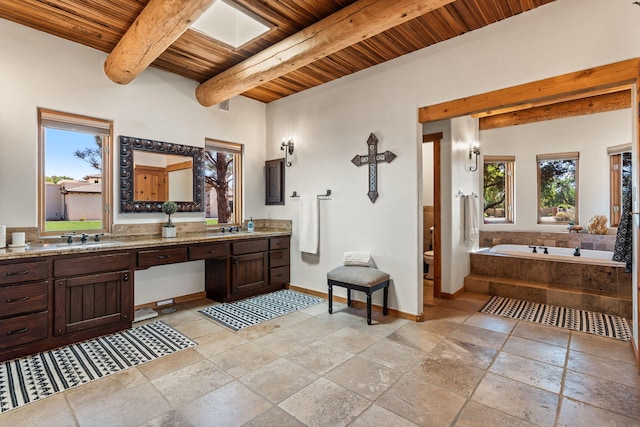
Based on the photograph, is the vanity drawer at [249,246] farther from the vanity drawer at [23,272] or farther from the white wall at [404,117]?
the vanity drawer at [23,272]

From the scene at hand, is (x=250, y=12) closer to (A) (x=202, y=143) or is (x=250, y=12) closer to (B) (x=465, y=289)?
(A) (x=202, y=143)

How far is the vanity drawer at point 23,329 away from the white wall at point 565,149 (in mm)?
6355

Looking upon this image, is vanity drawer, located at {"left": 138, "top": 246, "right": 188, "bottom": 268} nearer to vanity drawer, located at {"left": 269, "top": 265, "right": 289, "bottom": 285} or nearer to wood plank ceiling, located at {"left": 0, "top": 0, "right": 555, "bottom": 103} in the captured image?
vanity drawer, located at {"left": 269, "top": 265, "right": 289, "bottom": 285}

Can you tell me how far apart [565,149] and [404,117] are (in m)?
3.87

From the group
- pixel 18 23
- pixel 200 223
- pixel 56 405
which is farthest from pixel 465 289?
pixel 18 23

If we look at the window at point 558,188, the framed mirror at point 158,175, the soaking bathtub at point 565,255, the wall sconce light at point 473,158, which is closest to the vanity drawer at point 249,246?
the framed mirror at point 158,175

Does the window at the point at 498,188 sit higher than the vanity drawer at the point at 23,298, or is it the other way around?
the window at the point at 498,188

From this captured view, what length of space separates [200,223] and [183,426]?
2.92m

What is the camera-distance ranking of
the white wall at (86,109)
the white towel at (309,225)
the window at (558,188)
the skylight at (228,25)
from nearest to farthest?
the skylight at (228,25) → the white wall at (86,109) → the white towel at (309,225) → the window at (558,188)

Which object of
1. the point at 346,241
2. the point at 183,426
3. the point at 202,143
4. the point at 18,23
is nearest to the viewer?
the point at 183,426

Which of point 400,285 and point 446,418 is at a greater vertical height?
point 400,285

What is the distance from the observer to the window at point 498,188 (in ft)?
19.6

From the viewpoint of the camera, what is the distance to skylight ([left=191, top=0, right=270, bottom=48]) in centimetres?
285

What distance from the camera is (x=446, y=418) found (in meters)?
1.83
